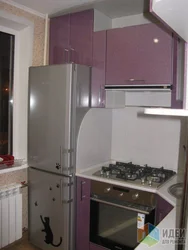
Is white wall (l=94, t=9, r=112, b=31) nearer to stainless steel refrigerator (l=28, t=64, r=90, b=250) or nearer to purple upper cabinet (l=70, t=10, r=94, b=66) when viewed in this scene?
purple upper cabinet (l=70, t=10, r=94, b=66)

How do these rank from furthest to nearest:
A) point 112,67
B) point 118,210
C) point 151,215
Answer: point 112,67 < point 118,210 < point 151,215

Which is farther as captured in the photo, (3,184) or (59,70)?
(3,184)

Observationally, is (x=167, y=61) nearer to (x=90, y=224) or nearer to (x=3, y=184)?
(x=90, y=224)

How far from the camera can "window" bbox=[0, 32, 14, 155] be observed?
9.18 feet

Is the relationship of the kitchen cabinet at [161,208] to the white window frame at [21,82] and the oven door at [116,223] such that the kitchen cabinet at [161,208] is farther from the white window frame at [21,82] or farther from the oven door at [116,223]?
the white window frame at [21,82]

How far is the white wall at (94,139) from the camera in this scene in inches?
96.6

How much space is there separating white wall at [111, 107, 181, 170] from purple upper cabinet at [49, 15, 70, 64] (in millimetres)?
838

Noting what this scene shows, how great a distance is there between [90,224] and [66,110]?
42.4 inches

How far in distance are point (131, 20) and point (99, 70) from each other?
0.70 meters

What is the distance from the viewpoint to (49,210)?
2.51 meters

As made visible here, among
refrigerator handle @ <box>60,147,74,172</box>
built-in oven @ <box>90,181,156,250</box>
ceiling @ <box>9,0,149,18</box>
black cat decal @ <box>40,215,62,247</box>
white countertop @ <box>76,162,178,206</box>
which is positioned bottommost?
black cat decal @ <box>40,215,62,247</box>

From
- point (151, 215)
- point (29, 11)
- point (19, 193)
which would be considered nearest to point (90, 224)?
point (151, 215)

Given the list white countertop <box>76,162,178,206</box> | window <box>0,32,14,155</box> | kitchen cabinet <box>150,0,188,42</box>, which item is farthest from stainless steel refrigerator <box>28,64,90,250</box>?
kitchen cabinet <box>150,0,188,42</box>

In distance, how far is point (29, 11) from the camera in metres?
2.72
